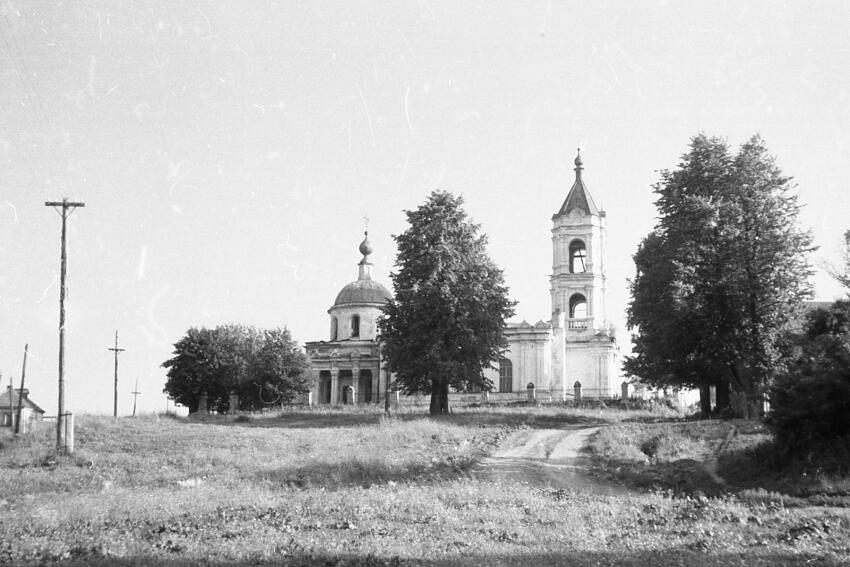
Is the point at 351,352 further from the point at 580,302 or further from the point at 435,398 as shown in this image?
the point at 435,398

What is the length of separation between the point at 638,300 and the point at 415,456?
16.8m

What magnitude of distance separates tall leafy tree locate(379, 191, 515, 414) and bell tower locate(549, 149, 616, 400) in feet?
73.0

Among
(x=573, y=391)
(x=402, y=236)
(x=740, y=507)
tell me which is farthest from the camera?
(x=573, y=391)

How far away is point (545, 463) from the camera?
27172mm

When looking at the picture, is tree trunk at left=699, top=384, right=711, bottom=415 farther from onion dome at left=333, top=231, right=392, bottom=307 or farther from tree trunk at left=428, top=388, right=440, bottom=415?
onion dome at left=333, top=231, right=392, bottom=307

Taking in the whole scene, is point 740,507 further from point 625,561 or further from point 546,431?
point 546,431

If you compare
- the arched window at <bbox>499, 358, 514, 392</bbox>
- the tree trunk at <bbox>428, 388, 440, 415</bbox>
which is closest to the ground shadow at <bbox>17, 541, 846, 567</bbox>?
the tree trunk at <bbox>428, 388, 440, 415</bbox>

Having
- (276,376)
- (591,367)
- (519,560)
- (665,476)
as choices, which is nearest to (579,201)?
(591,367)

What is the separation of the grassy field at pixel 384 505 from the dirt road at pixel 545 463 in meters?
0.72

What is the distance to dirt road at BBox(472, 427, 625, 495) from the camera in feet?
78.1

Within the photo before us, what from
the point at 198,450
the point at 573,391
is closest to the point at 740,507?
the point at 198,450

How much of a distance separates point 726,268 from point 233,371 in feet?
140

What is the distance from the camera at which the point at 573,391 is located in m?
69.4

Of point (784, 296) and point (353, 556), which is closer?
point (353, 556)
